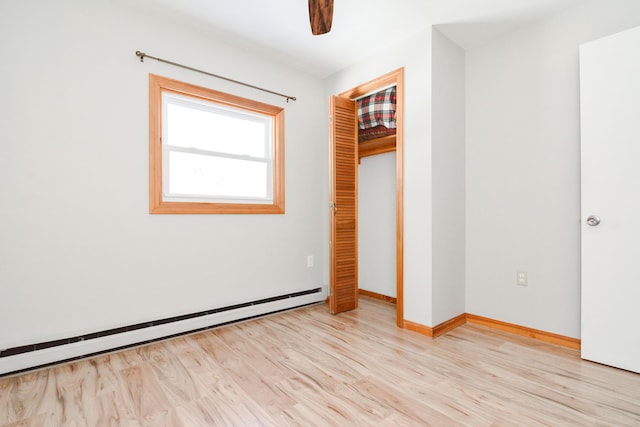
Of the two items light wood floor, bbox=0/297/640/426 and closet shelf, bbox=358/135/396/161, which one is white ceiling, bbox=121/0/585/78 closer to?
closet shelf, bbox=358/135/396/161

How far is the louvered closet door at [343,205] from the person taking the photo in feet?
9.50

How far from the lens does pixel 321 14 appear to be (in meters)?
1.66

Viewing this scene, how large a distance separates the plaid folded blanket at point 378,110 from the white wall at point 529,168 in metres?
0.66

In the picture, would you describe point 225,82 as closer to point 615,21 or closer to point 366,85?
point 366,85

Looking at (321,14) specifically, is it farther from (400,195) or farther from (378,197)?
(378,197)

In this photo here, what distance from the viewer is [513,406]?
1.52 meters

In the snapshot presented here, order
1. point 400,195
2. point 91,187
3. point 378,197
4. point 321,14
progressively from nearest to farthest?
point 321,14 → point 91,187 → point 400,195 → point 378,197

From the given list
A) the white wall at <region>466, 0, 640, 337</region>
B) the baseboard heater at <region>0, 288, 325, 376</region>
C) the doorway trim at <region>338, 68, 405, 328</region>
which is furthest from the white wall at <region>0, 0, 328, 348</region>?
the white wall at <region>466, 0, 640, 337</region>

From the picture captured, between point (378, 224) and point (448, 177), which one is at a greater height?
point (448, 177)

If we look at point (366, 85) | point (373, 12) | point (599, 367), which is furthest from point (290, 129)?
point (599, 367)

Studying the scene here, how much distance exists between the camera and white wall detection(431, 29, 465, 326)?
2.46 meters

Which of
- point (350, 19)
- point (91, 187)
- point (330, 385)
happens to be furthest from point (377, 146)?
point (91, 187)

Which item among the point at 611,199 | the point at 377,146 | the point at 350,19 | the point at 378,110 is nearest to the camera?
the point at 611,199

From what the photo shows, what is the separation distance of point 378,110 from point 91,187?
7.80ft
